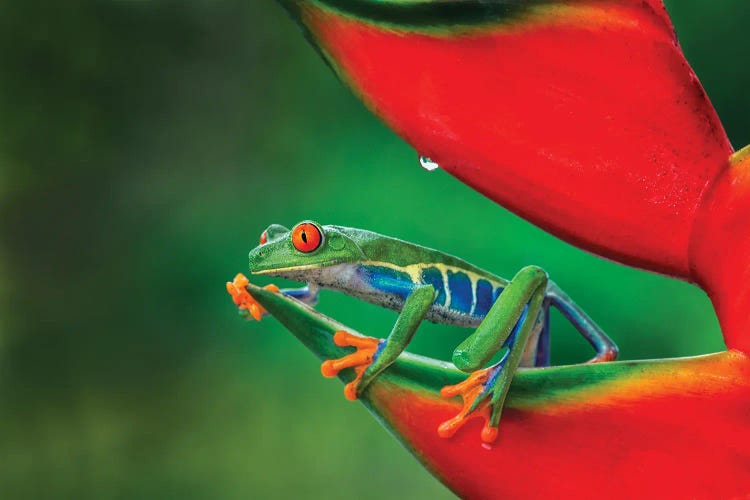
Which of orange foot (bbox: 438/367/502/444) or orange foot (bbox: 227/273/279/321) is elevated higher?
orange foot (bbox: 227/273/279/321)

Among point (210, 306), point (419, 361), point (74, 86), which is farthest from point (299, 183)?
point (419, 361)

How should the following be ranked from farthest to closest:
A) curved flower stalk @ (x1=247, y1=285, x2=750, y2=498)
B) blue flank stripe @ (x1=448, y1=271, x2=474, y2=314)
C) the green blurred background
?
1. the green blurred background
2. blue flank stripe @ (x1=448, y1=271, x2=474, y2=314)
3. curved flower stalk @ (x1=247, y1=285, x2=750, y2=498)

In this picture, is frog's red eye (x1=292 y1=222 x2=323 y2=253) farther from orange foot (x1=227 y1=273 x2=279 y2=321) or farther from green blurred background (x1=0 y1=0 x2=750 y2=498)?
green blurred background (x1=0 y1=0 x2=750 y2=498)

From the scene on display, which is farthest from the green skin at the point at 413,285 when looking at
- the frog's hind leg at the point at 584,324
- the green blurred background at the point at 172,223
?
the green blurred background at the point at 172,223

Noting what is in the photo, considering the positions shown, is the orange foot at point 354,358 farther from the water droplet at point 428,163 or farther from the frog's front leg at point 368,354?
the water droplet at point 428,163

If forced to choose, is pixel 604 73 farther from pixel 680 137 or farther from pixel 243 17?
pixel 243 17

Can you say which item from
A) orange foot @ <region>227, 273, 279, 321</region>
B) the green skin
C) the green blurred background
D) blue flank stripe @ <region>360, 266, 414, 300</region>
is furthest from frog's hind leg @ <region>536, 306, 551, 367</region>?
the green blurred background

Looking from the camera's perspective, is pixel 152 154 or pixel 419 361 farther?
pixel 152 154

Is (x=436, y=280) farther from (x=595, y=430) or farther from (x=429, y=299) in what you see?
(x=595, y=430)
